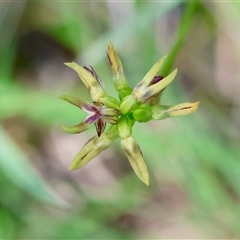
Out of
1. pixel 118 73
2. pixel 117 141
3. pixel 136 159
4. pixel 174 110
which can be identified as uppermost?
pixel 117 141

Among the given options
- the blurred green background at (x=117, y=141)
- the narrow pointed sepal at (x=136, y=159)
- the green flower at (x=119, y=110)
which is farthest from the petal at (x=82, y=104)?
the blurred green background at (x=117, y=141)

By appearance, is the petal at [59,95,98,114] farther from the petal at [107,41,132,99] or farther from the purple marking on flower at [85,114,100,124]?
the petal at [107,41,132,99]

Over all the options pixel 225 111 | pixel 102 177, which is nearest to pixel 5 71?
pixel 102 177

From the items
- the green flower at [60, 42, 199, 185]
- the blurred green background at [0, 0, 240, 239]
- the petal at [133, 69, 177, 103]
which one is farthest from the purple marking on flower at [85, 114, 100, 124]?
the blurred green background at [0, 0, 240, 239]

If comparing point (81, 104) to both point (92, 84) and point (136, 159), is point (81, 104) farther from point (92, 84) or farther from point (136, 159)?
point (136, 159)

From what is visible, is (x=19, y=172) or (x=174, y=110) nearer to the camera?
(x=174, y=110)

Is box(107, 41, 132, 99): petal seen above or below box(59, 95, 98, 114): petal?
above

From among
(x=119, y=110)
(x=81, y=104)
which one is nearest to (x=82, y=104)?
(x=81, y=104)
